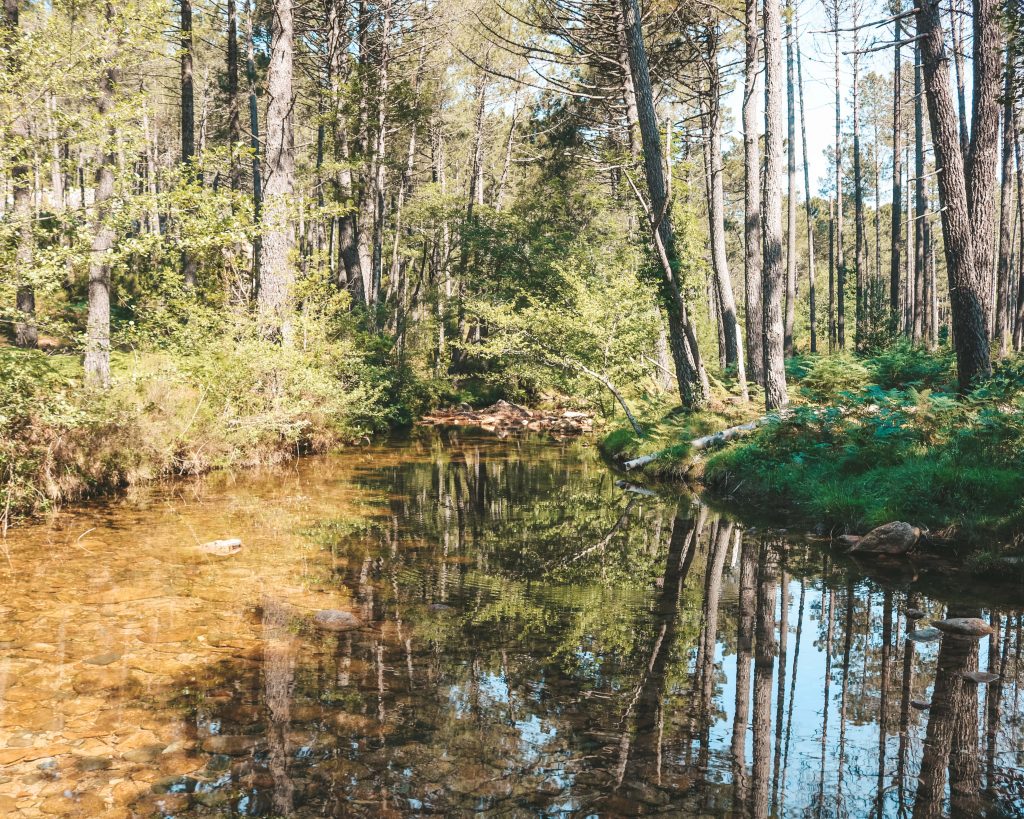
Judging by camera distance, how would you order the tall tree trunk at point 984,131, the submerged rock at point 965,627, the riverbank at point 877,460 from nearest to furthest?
the submerged rock at point 965,627 < the riverbank at point 877,460 < the tall tree trunk at point 984,131

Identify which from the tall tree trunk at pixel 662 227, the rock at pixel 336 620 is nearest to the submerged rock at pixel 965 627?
the rock at pixel 336 620

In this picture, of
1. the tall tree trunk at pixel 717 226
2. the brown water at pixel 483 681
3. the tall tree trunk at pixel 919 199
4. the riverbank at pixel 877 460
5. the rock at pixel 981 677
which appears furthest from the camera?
the tall tree trunk at pixel 919 199

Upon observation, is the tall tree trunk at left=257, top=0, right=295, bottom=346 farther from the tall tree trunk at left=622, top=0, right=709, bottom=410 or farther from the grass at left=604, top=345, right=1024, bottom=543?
the grass at left=604, top=345, right=1024, bottom=543

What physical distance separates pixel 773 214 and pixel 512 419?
1387 cm

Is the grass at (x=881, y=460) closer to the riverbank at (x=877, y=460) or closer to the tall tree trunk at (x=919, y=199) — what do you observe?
the riverbank at (x=877, y=460)

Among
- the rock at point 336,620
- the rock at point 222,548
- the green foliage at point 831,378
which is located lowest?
the rock at point 336,620

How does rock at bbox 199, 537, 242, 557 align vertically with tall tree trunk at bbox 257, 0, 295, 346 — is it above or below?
below

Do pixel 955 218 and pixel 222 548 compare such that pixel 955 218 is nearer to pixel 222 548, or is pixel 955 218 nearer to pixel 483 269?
pixel 222 548

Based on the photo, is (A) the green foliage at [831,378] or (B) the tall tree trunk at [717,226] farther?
(B) the tall tree trunk at [717,226]

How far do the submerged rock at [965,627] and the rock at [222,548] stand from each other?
6295 mm

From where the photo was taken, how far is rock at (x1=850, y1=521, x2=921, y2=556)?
7500mm

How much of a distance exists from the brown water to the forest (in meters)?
1.88

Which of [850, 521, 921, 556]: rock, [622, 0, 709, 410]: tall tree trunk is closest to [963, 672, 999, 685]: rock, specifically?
[850, 521, 921, 556]: rock

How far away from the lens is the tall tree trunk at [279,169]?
12789 millimetres
